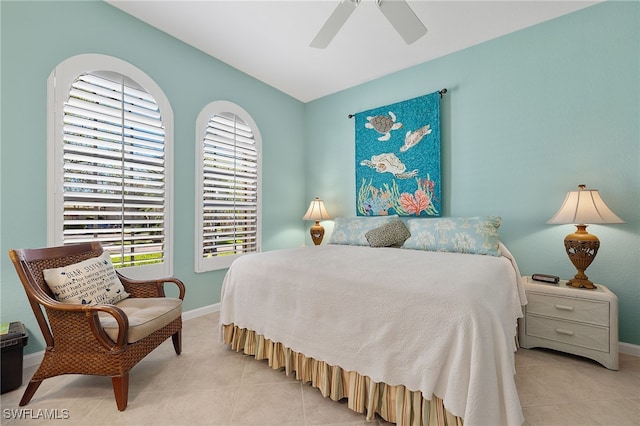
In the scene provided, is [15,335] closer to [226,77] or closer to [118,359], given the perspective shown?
[118,359]

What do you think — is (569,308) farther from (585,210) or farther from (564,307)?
(585,210)

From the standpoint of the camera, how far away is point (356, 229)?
3074 mm

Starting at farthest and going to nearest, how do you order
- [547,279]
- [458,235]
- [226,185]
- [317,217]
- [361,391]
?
1. [317,217]
2. [226,185]
3. [458,235]
4. [547,279]
5. [361,391]

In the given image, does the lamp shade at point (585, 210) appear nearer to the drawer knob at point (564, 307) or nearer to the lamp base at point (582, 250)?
the lamp base at point (582, 250)

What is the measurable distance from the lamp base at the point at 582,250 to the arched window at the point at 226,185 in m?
3.15

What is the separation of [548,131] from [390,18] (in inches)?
71.6

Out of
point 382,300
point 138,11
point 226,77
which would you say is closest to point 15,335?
point 382,300

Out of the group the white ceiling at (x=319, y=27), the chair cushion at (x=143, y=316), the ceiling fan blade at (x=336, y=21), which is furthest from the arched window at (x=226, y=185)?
the ceiling fan blade at (x=336, y=21)

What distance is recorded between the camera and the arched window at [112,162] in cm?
204

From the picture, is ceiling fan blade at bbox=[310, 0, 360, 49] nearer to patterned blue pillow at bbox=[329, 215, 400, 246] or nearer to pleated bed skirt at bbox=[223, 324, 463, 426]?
patterned blue pillow at bbox=[329, 215, 400, 246]

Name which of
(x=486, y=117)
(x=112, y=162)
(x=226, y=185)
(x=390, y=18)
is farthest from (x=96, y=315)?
(x=486, y=117)

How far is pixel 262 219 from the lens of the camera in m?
3.64

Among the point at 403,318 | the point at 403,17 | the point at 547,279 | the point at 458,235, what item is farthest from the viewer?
the point at 458,235

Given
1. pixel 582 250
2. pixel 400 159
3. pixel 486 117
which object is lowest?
pixel 582 250
